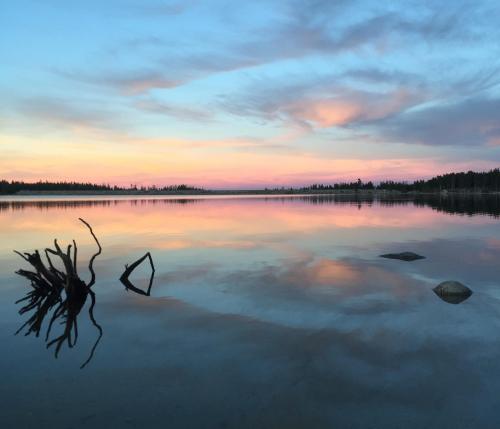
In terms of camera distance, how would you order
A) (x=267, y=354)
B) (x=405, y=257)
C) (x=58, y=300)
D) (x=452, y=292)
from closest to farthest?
(x=267, y=354) < (x=58, y=300) < (x=452, y=292) < (x=405, y=257)

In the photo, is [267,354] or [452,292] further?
[452,292]

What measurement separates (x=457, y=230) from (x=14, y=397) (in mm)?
37082

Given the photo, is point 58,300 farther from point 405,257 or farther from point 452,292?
point 405,257

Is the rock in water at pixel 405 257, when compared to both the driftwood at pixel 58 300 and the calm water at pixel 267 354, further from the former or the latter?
the driftwood at pixel 58 300

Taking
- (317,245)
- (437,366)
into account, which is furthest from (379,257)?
(437,366)

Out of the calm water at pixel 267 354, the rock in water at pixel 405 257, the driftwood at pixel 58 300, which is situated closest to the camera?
the calm water at pixel 267 354

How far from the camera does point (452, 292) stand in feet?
46.5

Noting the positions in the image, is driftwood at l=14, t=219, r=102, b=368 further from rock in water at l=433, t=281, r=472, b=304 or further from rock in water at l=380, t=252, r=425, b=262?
rock in water at l=380, t=252, r=425, b=262

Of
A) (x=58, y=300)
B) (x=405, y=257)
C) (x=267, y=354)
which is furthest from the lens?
(x=405, y=257)

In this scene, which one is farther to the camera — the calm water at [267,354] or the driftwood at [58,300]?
the driftwood at [58,300]

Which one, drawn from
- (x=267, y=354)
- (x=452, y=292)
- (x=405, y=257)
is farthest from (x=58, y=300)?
(x=405, y=257)

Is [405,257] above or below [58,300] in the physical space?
below

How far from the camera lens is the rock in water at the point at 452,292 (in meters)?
13.8

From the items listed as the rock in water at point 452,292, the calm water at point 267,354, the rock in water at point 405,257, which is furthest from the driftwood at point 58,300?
the rock in water at point 405,257
